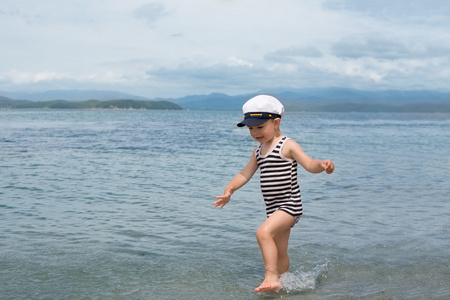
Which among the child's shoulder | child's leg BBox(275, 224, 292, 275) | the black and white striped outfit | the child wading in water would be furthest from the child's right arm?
child's leg BBox(275, 224, 292, 275)

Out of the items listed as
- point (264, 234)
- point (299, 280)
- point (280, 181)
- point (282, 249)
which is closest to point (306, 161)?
point (280, 181)

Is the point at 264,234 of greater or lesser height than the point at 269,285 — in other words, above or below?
above

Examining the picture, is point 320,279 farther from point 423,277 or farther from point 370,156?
point 370,156

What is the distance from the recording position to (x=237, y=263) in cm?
592

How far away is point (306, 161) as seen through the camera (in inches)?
183

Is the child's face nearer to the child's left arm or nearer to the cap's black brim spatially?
the cap's black brim

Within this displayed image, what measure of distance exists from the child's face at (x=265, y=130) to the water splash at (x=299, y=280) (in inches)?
58.6

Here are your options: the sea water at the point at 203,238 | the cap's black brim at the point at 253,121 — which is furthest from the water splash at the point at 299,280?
the cap's black brim at the point at 253,121

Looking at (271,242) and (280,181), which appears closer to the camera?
(271,242)

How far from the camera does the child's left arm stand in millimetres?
4375

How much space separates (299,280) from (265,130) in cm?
166

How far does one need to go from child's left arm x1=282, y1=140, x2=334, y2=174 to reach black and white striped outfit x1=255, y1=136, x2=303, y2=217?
0.19 feet

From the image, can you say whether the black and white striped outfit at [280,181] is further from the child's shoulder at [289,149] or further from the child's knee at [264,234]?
the child's knee at [264,234]

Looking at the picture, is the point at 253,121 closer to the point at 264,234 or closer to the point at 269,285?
the point at 264,234
